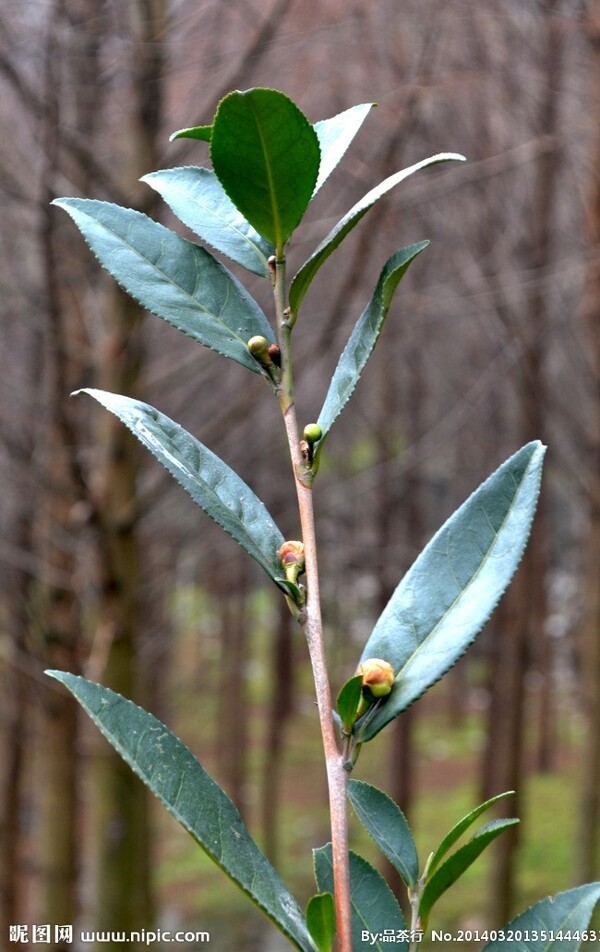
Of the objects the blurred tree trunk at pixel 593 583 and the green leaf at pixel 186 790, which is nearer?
the green leaf at pixel 186 790

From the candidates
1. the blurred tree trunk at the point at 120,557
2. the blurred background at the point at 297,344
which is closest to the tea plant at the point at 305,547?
the blurred background at the point at 297,344

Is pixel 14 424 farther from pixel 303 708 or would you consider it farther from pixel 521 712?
pixel 303 708

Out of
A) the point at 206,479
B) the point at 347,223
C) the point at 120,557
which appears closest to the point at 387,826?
the point at 206,479

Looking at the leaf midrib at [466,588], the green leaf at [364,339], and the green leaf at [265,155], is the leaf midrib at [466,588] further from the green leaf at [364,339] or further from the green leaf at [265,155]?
the green leaf at [265,155]

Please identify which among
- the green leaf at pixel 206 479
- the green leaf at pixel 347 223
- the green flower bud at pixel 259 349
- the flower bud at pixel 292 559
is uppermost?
the green leaf at pixel 347 223

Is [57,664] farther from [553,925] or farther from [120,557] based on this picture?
[553,925]
